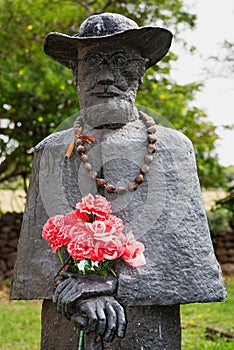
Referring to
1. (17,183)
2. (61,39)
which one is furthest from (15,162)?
(61,39)

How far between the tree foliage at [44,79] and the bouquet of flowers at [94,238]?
6276 millimetres

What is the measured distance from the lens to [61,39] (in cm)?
336

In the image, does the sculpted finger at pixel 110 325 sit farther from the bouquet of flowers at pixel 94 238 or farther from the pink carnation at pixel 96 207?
the pink carnation at pixel 96 207

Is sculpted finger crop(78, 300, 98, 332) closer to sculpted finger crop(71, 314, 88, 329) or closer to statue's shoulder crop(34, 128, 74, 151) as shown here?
sculpted finger crop(71, 314, 88, 329)

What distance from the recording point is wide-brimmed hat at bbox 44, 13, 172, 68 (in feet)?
10.5

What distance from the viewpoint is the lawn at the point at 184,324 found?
269 inches

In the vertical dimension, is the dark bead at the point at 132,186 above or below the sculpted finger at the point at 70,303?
above

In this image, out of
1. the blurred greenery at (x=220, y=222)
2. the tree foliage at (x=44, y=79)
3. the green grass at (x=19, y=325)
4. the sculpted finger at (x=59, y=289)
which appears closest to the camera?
the sculpted finger at (x=59, y=289)

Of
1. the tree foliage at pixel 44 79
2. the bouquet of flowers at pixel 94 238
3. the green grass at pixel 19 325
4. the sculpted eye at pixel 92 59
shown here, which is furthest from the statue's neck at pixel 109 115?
the tree foliage at pixel 44 79

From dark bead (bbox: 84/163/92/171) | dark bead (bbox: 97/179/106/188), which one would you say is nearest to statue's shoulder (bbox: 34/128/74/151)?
dark bead (bbox: 84/163/92/171)

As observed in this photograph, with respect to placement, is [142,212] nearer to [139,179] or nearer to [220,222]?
[139,179]

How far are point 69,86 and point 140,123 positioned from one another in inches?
232

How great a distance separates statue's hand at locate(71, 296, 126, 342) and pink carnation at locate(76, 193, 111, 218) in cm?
38

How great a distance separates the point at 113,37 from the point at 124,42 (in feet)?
0.31
